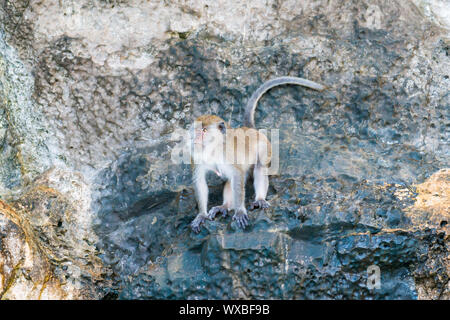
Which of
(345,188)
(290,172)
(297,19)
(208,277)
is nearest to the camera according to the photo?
(208,277)

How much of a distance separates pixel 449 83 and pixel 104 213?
3.21 m

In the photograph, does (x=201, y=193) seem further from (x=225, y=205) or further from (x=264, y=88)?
(x=264, y=88)

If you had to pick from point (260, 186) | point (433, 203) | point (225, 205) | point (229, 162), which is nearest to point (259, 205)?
point (260, 186)

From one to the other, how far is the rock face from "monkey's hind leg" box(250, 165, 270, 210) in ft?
0.54

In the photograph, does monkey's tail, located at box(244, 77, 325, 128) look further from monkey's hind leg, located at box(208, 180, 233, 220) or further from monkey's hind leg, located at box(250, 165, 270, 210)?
monkey's hind leg, located at box(208, 180, 233, 220)

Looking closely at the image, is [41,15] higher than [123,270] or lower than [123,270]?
higher

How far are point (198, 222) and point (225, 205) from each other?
0.92 feet

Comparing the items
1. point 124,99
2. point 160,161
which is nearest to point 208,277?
point 160,161

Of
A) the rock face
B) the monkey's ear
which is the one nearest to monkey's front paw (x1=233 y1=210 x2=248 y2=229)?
the rock face

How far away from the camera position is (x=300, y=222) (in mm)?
4043

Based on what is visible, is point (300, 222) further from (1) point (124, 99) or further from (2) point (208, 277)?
(1) point (124, 99)

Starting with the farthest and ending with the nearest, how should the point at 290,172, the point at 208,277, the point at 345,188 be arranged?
the point at 290,172 < the point at 345,188 < the point at 208,277

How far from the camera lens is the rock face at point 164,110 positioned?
4.68 metres

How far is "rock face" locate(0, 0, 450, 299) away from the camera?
468 centimetres
